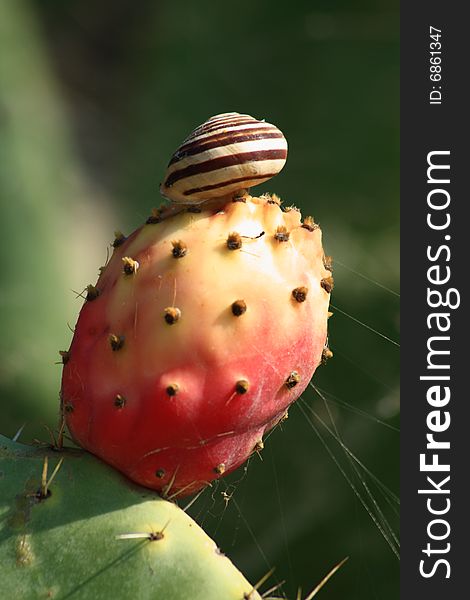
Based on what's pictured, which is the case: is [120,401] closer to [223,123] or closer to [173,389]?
[173,389]

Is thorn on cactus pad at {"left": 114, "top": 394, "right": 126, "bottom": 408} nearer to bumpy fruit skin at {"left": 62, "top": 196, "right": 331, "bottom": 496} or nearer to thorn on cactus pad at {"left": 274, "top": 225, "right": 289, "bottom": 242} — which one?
bumpy fruit skin at {"left": 62, "top": 196, "right": 331, "bottom": 496}

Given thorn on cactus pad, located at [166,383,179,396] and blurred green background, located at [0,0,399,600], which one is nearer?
thorn on cactus pad, located at [166,383,179,396]

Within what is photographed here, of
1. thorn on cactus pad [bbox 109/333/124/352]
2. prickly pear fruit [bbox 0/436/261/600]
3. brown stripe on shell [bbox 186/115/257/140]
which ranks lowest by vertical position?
prickly pear fruit [bbox 0/436/261/600]

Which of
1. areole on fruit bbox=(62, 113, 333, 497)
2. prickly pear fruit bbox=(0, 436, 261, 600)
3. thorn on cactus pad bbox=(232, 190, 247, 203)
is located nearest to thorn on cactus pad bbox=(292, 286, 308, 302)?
Answer: areole on fruit bbox=(62, 113, 333, 497)

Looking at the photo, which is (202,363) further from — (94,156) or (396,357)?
(94,156)

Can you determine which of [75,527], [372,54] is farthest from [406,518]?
[372,54]

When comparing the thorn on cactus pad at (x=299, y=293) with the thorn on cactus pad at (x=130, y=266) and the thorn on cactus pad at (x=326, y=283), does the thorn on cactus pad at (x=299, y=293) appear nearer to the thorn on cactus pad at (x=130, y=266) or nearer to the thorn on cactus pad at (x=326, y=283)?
the thorn on cactus pad at (x=326, y=283)

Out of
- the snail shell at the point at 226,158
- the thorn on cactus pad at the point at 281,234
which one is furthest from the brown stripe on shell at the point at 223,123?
the thorn on cactus pad at the point at 281,234

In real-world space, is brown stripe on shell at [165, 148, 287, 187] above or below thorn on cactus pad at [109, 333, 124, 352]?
above
